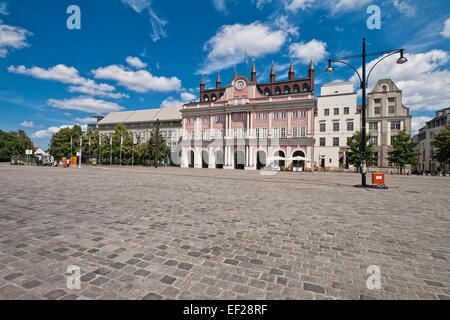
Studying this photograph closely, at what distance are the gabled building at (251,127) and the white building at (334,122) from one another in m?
6.06

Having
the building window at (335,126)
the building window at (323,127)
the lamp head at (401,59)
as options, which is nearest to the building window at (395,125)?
the building window at (335,126)

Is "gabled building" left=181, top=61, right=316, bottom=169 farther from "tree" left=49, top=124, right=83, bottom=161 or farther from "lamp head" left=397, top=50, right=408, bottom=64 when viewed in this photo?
"tree" left=49, top=124, right=83, bottom=161

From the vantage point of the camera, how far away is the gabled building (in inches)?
1630

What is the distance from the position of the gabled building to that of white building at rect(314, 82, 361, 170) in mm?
6063

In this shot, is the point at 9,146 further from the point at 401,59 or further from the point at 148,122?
the point at 401,59

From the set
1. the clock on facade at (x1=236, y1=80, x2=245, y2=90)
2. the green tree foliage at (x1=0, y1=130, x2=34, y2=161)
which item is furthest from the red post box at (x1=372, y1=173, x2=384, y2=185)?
the green tree foliage at (x1=0, y1=130, x2=34, y2=161)

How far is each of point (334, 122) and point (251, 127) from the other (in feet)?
62.5

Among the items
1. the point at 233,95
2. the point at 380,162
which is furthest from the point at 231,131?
the point at 380,162

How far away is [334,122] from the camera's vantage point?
46.2 m

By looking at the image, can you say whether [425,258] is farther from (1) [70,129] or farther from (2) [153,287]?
(1) [70,129]

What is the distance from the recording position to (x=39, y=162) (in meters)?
46.9

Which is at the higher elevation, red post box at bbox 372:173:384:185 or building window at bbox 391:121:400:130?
building window at bbox 391:121:400:130

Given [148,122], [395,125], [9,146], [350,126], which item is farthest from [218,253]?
[9,146]

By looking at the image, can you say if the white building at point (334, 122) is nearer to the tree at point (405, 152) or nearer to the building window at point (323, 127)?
the building window at point (323, 127)
